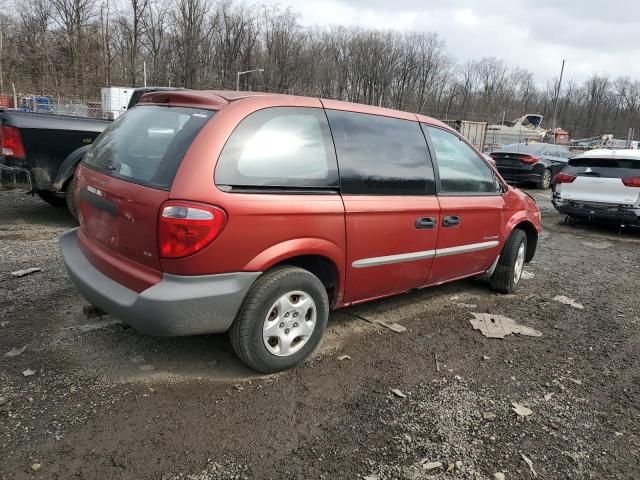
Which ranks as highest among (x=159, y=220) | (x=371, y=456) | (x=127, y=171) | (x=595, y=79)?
(x=595, y=79)

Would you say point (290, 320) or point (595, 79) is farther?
point (595, 79)

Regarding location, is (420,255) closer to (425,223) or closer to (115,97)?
(425,223)

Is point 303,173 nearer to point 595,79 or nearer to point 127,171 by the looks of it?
point 127,171

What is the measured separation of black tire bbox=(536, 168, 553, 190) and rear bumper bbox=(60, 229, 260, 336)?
589 inches

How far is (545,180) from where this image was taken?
15914 mm

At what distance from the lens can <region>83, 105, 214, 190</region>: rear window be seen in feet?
9.26

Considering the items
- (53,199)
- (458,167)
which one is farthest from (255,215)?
(53,199)

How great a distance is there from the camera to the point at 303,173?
3.13m

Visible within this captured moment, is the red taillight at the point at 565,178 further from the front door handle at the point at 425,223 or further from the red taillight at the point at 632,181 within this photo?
the front door handle at the point at 425,223

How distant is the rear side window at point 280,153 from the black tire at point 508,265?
2576 millimetres

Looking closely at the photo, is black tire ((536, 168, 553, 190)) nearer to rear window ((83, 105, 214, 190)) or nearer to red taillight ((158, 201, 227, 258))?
rear window ((83, 105, 214, 190))

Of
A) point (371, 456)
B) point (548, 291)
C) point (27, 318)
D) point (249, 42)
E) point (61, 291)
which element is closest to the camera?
point (371, 456)

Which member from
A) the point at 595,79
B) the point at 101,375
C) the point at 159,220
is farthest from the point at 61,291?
the point at 595,79

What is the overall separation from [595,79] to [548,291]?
9063 centimetres
